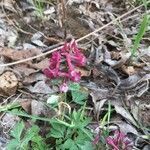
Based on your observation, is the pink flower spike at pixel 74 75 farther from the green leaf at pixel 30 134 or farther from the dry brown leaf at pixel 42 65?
the dry brown leaf at pixel 42 65

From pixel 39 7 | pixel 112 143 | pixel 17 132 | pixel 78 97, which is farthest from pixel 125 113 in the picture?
pixel 39 7

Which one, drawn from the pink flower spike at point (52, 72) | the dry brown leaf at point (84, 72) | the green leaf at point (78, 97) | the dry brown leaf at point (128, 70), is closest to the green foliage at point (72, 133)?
the green leaf at point (78, 97)

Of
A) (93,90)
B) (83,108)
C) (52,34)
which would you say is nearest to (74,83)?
(83,108)

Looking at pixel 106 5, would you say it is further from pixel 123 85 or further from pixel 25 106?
pixel 25 106

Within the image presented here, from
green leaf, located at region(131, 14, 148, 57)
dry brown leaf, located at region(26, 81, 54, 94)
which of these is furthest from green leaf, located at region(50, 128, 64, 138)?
green leaf, located at region(131, 14, 148, 57)

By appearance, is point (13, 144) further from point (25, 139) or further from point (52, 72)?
point (52, 72)

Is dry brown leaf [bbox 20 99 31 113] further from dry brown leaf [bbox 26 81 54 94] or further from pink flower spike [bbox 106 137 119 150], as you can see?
pink flower spike [bbox 106 137 119 150]
